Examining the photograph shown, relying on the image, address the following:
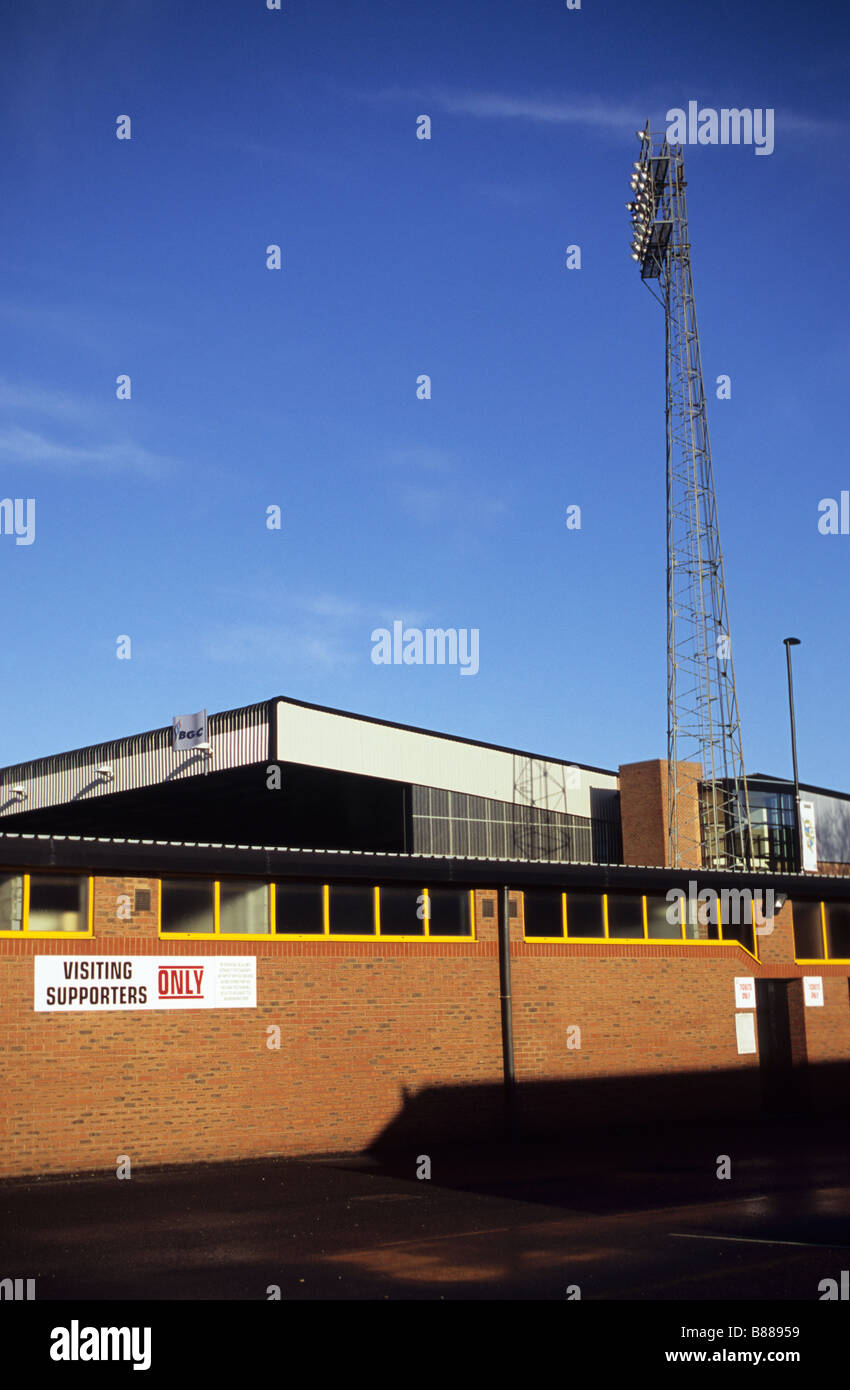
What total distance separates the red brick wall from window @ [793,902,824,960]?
6.49 ft

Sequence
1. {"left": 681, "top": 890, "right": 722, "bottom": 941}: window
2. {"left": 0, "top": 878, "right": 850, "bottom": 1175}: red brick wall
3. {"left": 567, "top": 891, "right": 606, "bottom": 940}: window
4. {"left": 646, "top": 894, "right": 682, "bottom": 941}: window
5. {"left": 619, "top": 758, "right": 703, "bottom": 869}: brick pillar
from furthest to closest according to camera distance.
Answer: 1. {"left": 619, "top": 758, "right": 703, "bottom": 869}: brick pillar
2. {"left": 681, "top": 890, "right": 722, "bottom": 941}: window
3. {"left": 646, "top": 894, "right": 682, "bottom": 941}: window
4. {"left": 567, "top": 891, "right": 606, "bottom": 940}: window
5. {"left": 0, "top": 878, "right": 850, "bottom": 1175}: red brick wall

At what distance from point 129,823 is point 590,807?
16.1 meters

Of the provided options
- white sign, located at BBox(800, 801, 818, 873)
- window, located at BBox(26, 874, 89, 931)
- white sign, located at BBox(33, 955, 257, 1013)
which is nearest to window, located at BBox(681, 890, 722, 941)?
white sign, located at BBox(33, 955, 257, 1013)

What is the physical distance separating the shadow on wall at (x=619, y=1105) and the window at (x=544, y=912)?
2637 millimetres

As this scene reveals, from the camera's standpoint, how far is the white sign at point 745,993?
27.1m

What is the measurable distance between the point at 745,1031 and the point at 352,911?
9.75 m

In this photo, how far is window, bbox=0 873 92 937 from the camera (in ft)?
61.9

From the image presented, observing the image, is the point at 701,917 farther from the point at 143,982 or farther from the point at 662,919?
the point at 143,982

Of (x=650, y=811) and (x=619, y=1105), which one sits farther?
(x=650, y=811)

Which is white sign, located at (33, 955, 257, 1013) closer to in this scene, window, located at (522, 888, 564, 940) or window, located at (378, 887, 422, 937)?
window, located at (378, 887, 422, 937)

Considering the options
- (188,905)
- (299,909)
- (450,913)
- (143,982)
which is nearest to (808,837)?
(450,913)

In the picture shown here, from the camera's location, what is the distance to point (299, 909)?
21.6 metres

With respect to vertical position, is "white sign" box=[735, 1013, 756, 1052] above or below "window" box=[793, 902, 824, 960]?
below
